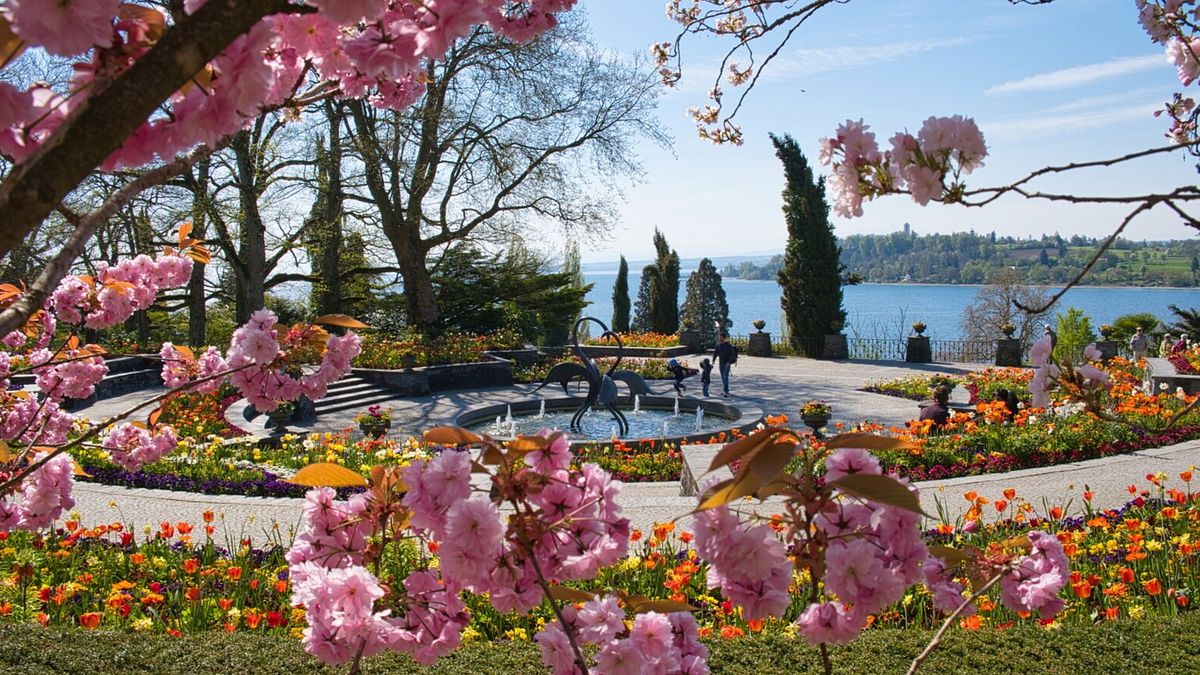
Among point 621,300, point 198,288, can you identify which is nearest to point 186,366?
point 198,288

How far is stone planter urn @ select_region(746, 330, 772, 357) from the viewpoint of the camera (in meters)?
21.9

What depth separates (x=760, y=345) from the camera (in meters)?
22.0

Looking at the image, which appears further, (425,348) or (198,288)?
(198,288)

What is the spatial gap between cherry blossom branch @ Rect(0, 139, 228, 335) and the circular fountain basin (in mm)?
8964

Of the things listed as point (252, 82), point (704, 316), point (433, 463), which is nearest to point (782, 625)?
point (433, 463)

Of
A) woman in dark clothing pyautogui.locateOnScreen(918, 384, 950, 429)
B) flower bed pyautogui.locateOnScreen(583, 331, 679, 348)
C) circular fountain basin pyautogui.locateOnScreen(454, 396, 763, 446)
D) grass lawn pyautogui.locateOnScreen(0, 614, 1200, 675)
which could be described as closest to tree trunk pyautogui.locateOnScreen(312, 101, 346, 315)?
flower bed pyautogui.locateOnScreen(583, 331, 679, 348)

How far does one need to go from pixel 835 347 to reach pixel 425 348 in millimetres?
10498

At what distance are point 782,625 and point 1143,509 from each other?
3116 mm

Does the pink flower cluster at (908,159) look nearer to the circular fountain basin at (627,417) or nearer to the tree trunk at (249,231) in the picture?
the circular fountain basin at (627,417)

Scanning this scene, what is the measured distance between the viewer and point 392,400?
14508 millimetres

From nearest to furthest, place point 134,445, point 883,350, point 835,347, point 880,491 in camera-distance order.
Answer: point 880,491 → point 134,445 → point 835,347 → point 883,350

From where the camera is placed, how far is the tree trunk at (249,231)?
16.4 m

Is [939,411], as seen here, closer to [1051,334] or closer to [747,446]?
[1051,334]

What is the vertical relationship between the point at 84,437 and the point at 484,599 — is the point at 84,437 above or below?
above
